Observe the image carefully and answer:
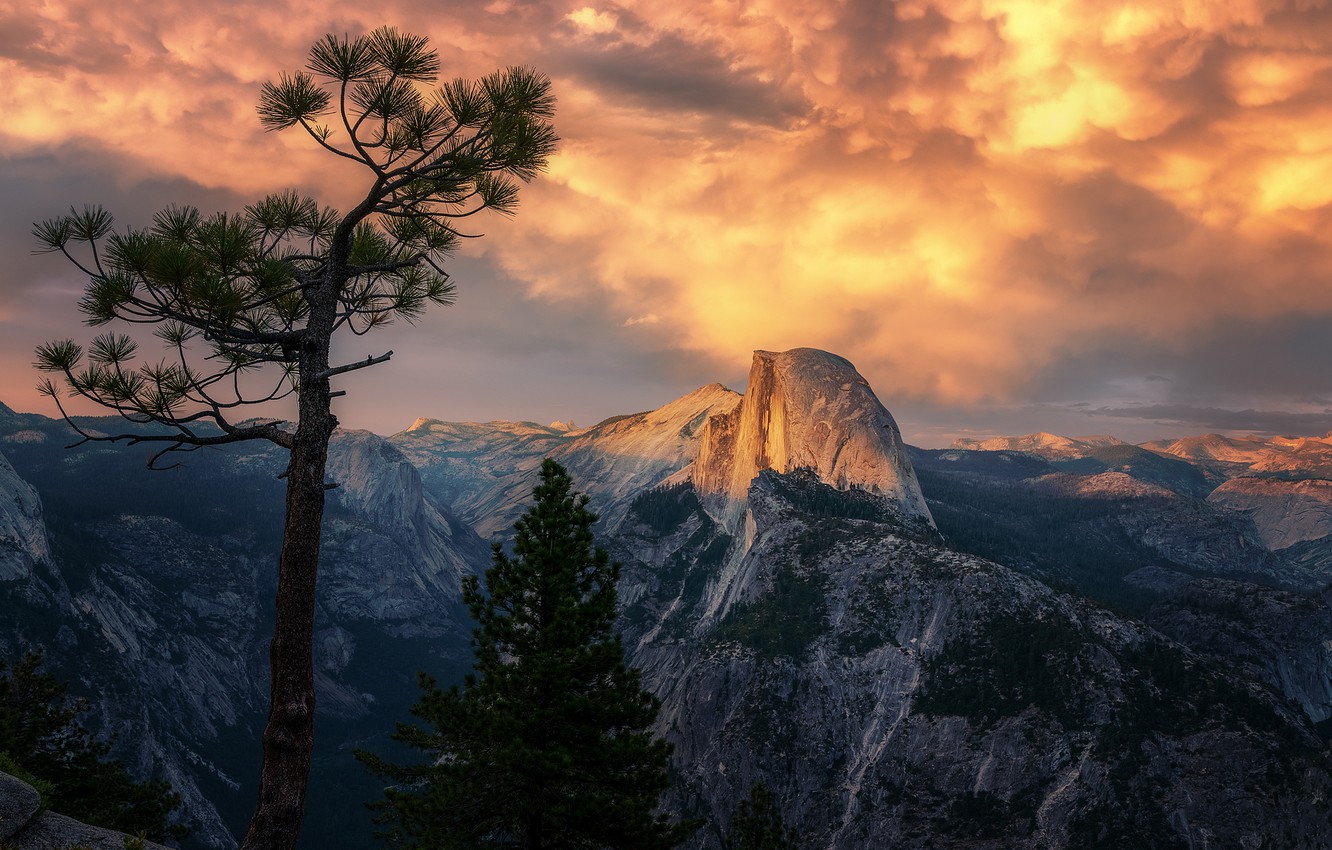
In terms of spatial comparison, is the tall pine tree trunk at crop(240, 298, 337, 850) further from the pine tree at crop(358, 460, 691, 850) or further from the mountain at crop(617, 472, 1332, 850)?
the mountain at crop(617, 472, 1332, 850)

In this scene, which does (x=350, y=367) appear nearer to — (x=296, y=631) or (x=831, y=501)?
(x=296, y=631)

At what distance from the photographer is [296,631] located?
13.2m

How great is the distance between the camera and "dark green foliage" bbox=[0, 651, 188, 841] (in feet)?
130

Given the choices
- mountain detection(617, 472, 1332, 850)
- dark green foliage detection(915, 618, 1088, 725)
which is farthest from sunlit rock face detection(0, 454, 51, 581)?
dark green foliage detection(915, 618, 1088, 725)

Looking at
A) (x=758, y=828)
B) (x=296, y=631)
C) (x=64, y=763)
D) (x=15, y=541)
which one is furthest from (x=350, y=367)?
(x=15, y=541)

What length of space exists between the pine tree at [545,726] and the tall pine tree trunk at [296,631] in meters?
10.5

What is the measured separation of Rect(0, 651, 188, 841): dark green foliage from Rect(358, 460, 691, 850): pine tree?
26609 mm

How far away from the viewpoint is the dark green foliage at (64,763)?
39.6 metres

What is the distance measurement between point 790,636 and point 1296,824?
68659mm

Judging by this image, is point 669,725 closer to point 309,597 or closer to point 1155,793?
point 1155,793

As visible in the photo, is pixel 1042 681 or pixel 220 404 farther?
pixel 1042 681

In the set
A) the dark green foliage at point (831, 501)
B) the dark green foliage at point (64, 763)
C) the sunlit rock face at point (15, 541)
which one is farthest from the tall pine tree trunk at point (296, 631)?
the sunlit rock face at point (15, 541)

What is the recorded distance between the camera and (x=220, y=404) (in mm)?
13859

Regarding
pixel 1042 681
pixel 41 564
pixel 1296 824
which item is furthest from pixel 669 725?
pixel 41 564
